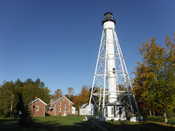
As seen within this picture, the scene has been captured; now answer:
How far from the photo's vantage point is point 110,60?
30312 millimetres

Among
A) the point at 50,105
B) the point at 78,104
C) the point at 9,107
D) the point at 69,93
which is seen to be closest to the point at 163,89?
the point at 9,107

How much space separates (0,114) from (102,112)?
26318 millimetres

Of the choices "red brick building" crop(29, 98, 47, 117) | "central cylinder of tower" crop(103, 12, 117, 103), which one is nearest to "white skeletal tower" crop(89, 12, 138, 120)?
"central cylinder of tower" crop(103, 12, 117, 103)

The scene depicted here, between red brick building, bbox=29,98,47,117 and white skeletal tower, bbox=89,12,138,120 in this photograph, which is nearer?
white skeletal tower, bbox=89,12,138,120

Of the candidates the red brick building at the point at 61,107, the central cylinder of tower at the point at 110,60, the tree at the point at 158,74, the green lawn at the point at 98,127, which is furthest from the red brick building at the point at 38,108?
the tree at the point at 158,74

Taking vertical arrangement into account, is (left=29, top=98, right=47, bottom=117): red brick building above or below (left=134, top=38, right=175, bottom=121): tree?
below

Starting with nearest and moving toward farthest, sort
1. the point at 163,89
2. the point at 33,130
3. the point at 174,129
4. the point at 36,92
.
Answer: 1. the point at 174,129
2. the point at 33,130
3. the point at 163,89
4. the point at 36,92

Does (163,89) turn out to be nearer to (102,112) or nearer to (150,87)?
(150,87)

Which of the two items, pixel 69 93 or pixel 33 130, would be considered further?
pixel 69 93

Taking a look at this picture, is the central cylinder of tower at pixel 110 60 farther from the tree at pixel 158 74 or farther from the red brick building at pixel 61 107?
the red brick building at pixel 61 107

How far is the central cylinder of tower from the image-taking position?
29547mm

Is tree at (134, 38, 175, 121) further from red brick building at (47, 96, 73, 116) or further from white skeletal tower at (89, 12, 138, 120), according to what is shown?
red brick building at (47, 96, 73, 116)

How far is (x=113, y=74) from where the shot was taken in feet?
98.0

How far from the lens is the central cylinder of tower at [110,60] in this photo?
29.5 meters
